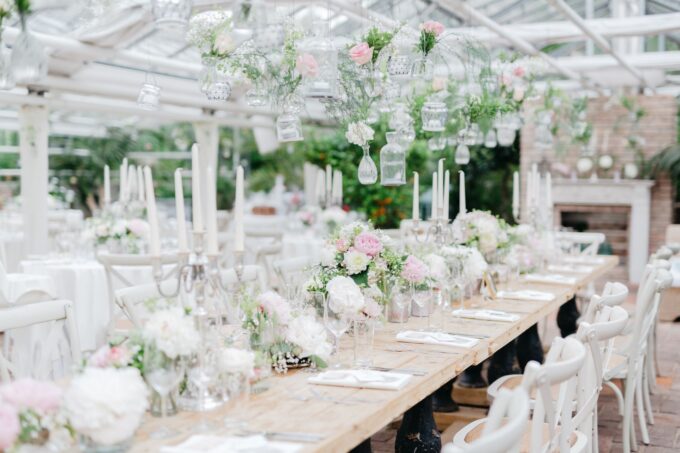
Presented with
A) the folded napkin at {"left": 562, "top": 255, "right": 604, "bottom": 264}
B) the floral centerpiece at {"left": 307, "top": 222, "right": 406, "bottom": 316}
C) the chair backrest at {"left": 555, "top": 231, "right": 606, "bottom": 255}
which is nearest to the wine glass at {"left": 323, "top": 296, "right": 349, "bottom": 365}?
the floral centerpiece at {"left": 307, "top": 222, "right": 406, "bottom": 316}

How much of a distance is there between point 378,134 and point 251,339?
27.6 feet

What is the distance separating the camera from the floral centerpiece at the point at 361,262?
10.7 ft

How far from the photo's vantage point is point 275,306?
2.65 metres

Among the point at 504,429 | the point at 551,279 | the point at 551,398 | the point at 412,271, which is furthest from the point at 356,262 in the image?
the point at 551,279

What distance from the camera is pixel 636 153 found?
1166 cm

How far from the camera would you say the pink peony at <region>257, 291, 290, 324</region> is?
2.65 metres

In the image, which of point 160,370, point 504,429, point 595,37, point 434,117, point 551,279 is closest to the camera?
point 504,429

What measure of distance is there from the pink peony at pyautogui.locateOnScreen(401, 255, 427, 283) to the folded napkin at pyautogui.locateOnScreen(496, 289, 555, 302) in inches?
49.0

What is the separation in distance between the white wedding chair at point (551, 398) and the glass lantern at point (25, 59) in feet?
6.23

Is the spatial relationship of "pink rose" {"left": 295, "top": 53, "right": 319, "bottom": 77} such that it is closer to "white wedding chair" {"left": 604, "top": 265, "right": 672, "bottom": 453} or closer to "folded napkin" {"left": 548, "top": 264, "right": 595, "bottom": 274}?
"white wedding chair" {"left": 604, "top": 265, "right": 672, "bottom": 453}

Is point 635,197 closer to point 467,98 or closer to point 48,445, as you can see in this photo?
point 467,98

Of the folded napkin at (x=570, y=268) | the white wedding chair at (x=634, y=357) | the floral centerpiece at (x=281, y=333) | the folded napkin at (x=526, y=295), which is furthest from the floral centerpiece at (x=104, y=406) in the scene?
the folded napkin at (x=570, y=268)

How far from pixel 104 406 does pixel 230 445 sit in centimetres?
31

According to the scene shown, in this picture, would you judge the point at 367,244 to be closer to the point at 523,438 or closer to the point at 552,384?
the point at 523,438
